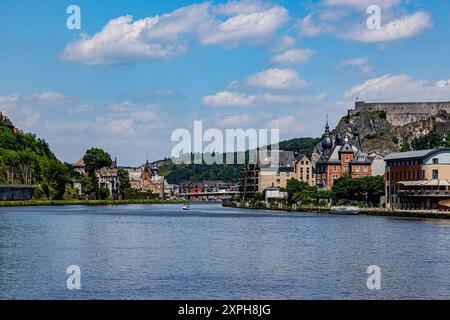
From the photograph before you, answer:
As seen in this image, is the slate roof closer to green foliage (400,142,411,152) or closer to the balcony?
the balcony

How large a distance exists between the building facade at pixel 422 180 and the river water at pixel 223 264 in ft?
127

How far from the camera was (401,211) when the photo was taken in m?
109

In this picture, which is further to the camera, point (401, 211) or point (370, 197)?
point (370, 197)

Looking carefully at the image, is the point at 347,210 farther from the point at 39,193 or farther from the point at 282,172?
the point at 39,193

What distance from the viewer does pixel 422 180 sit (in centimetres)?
11269

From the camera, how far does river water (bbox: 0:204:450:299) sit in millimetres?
36156

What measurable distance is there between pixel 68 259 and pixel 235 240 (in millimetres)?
18345

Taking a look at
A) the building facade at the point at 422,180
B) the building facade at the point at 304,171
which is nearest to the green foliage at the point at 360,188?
the building facade at the point at 422,180

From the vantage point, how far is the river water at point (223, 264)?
1423 inches

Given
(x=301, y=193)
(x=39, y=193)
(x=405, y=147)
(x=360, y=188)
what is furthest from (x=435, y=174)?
(x=39, y=193)

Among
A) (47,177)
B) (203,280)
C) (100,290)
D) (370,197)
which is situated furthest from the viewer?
(47,177)

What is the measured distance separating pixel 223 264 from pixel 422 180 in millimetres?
71969
